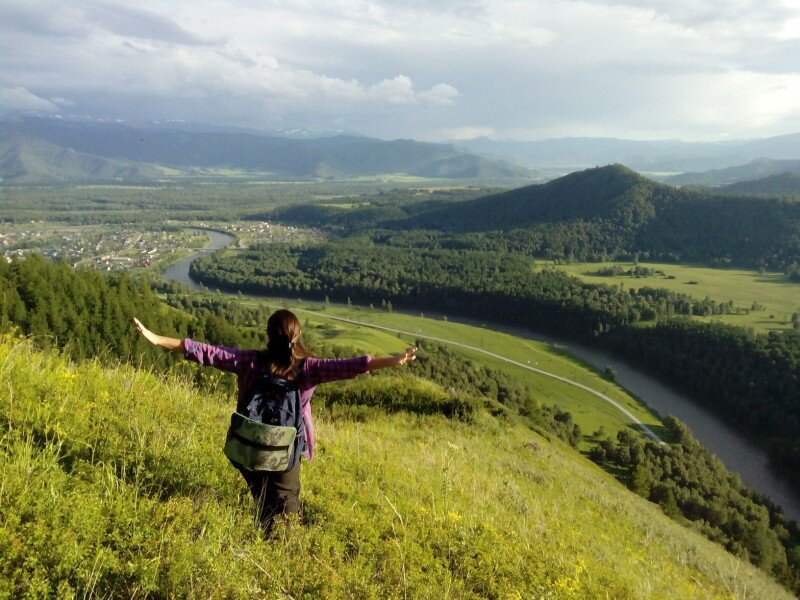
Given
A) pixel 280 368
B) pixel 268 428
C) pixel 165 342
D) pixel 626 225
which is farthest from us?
pixel 626 225

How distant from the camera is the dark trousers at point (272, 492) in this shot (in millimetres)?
4273

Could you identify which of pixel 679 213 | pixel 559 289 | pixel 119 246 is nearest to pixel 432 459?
pixel 559 289

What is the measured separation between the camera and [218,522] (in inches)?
157

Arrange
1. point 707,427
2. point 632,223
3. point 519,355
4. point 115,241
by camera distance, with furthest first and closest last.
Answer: point 632,223 < point 115,241 < point 519,355 < point 707,427

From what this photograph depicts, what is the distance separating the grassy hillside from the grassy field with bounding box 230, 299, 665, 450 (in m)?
39.6

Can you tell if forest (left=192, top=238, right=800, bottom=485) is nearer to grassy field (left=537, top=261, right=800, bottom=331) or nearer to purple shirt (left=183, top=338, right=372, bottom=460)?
grassy field (left=537, top=261, right=800, bottom=331)

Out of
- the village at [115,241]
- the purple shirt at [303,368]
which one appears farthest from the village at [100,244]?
the purple shirt at [303,368]

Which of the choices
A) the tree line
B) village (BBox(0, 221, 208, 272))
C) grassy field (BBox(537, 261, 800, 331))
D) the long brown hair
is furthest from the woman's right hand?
village (BBox(0, 221, 208, 272))

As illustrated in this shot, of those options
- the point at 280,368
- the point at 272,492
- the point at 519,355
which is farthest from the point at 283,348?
the point at 519,355

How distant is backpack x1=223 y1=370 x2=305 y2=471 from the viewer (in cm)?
392

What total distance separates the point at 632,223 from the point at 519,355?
10950cm

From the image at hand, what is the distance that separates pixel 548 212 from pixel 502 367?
127 meters

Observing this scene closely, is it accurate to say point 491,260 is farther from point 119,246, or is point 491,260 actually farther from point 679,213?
point 119,246

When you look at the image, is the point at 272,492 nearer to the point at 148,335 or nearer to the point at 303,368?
the point at 303,368
